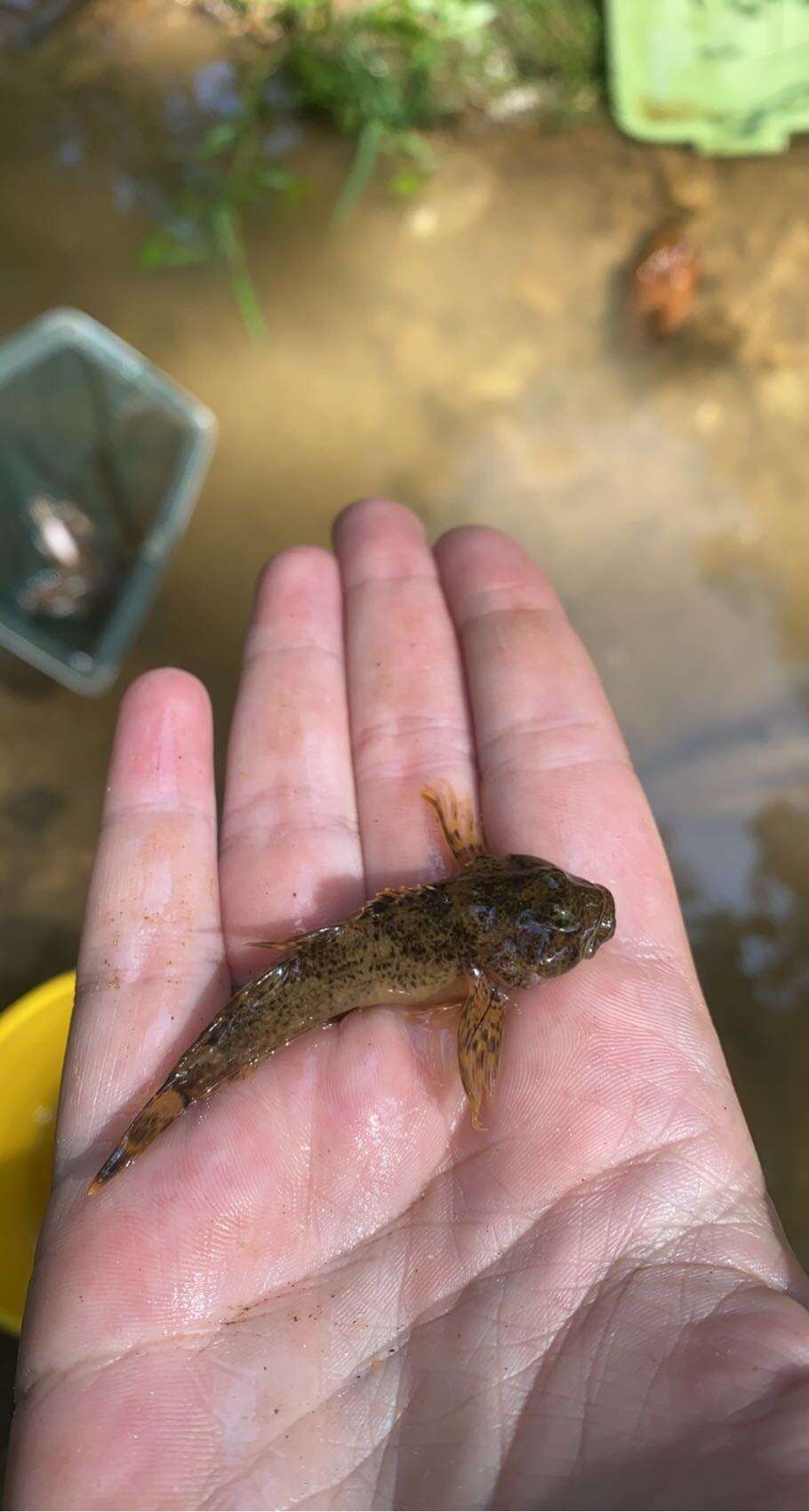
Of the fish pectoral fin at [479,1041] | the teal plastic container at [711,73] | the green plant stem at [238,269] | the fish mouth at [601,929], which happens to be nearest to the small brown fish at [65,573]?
the green plant stem at [238,269]

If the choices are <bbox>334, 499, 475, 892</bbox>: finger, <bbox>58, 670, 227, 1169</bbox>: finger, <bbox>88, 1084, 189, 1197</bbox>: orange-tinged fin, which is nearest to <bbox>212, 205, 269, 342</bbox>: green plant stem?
<bbox>334, 499, 475, 892</bbox>: finger

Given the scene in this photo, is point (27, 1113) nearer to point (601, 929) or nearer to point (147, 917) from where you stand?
point (147, 917)

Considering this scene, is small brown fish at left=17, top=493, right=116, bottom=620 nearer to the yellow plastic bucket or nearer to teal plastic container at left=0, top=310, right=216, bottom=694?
teal plastic container at left=0, top=310, right=216, bottom=694

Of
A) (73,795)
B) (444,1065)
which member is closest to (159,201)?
(73,795)

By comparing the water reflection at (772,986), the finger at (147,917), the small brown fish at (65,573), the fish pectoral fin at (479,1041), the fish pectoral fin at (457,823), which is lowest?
the water reflection at (772,986)

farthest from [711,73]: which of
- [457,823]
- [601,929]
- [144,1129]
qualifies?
[144,1129]

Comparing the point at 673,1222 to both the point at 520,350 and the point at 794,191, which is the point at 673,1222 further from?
the point at 794,191

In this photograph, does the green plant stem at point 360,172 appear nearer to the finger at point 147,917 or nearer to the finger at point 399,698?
the finger at point 399,698
